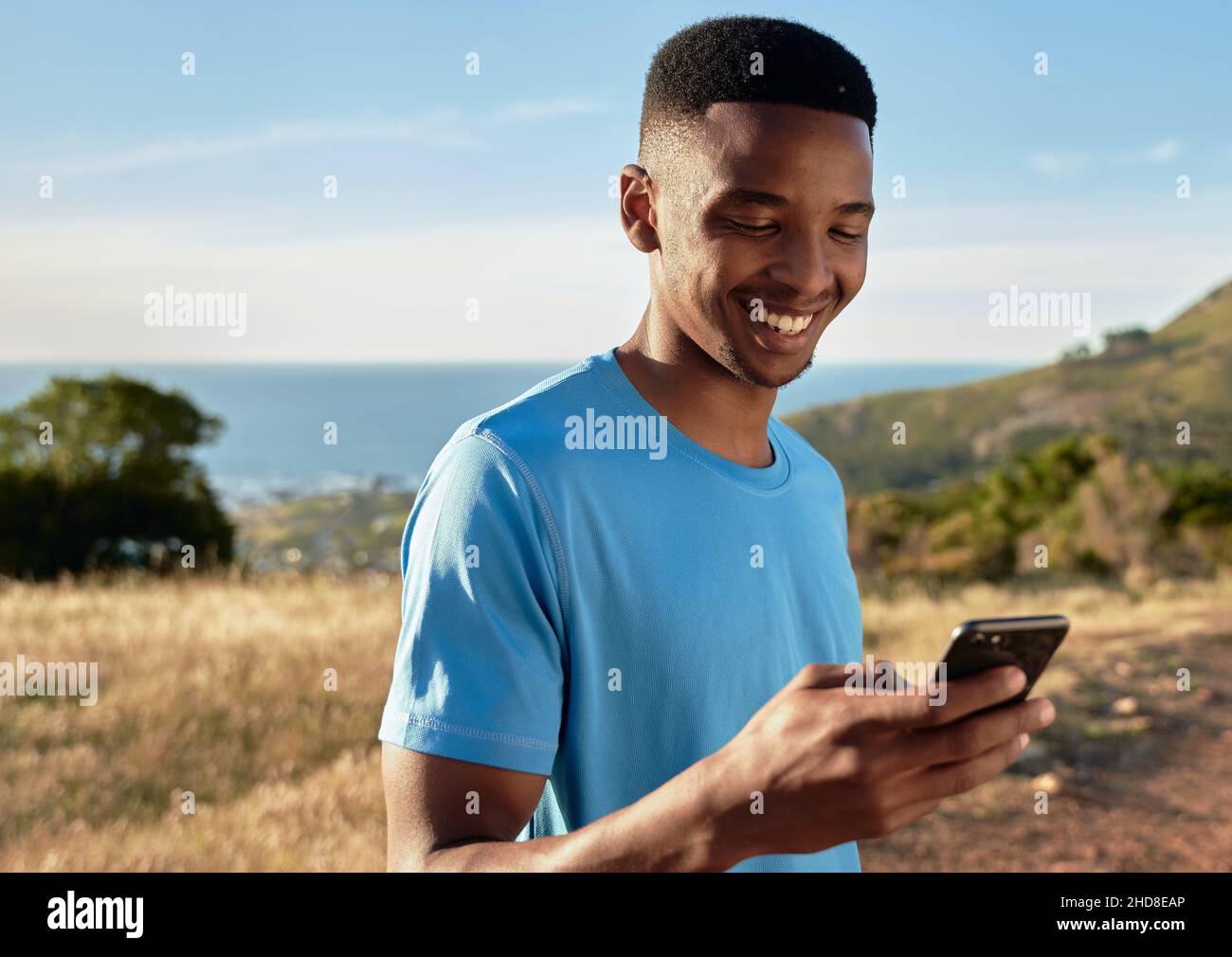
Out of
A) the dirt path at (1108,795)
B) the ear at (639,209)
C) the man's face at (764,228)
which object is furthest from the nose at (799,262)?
the dirt path at (1108,795)

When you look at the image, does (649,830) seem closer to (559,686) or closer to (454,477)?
(559,686)

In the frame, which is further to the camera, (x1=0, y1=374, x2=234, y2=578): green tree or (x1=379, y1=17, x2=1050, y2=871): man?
(x1=0, y1=374, x2=234, y2=578): green tree

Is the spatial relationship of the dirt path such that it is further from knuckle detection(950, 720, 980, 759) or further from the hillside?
the hillside

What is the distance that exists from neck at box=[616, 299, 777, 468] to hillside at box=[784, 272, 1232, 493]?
116ft

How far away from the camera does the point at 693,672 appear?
1.71 meters

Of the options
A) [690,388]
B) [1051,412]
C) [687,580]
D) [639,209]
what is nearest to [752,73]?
[639,209]

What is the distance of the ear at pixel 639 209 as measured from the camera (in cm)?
208

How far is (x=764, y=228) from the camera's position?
1.87 m

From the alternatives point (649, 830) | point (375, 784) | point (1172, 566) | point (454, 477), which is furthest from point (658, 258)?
point (1172, 566)

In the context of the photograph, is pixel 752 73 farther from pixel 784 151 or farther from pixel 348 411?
pixel 348 411

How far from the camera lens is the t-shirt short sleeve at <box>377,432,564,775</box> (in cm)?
149

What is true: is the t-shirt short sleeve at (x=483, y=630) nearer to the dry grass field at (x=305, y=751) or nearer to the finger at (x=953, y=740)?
the finger at (x=953, y=740)

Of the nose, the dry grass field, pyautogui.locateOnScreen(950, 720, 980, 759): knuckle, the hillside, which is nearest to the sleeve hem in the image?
pyautogui.locateOnScreen(950, 720, 980, 759): knuckle

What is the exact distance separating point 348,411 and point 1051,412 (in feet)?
304
